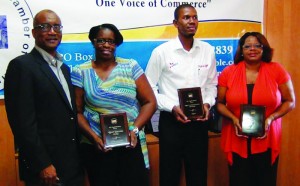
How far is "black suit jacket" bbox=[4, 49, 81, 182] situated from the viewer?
1.59 m

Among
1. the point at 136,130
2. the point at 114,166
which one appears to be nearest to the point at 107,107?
the point at 136,130

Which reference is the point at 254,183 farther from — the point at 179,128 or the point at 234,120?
the point at 179,128

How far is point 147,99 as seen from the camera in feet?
6.83

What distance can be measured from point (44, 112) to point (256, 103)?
1293 mm

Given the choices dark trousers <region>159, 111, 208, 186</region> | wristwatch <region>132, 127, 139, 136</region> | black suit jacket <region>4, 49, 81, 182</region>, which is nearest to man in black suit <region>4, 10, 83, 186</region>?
black suit jacket <region>4, 49, 81, 182</region>

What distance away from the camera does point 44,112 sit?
167 cm

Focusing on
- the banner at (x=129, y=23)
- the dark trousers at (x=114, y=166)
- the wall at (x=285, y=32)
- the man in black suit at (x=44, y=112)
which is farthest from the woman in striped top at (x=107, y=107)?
the wall at (x=285, y=32)

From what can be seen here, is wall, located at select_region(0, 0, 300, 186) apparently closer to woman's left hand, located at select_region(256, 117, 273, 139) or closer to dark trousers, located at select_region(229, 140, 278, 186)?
dark trousers, located at select_region(229, 140, 278, 186)

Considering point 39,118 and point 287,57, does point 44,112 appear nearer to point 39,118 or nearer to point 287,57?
point 39,118

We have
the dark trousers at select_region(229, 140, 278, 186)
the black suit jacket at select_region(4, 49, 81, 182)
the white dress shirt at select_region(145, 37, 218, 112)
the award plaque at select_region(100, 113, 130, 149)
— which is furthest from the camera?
the white dress shirt at select_region(145, 37, 218, 112)

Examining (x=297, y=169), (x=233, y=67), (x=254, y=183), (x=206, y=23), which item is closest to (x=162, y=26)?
(x=206, y=23)

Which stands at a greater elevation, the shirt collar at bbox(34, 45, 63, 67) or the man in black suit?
the shirt collar at bbox(34, 45, 63, 67)

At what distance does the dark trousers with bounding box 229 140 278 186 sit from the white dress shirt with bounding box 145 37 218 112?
44cm

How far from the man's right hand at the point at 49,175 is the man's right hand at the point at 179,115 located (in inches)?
34.8
